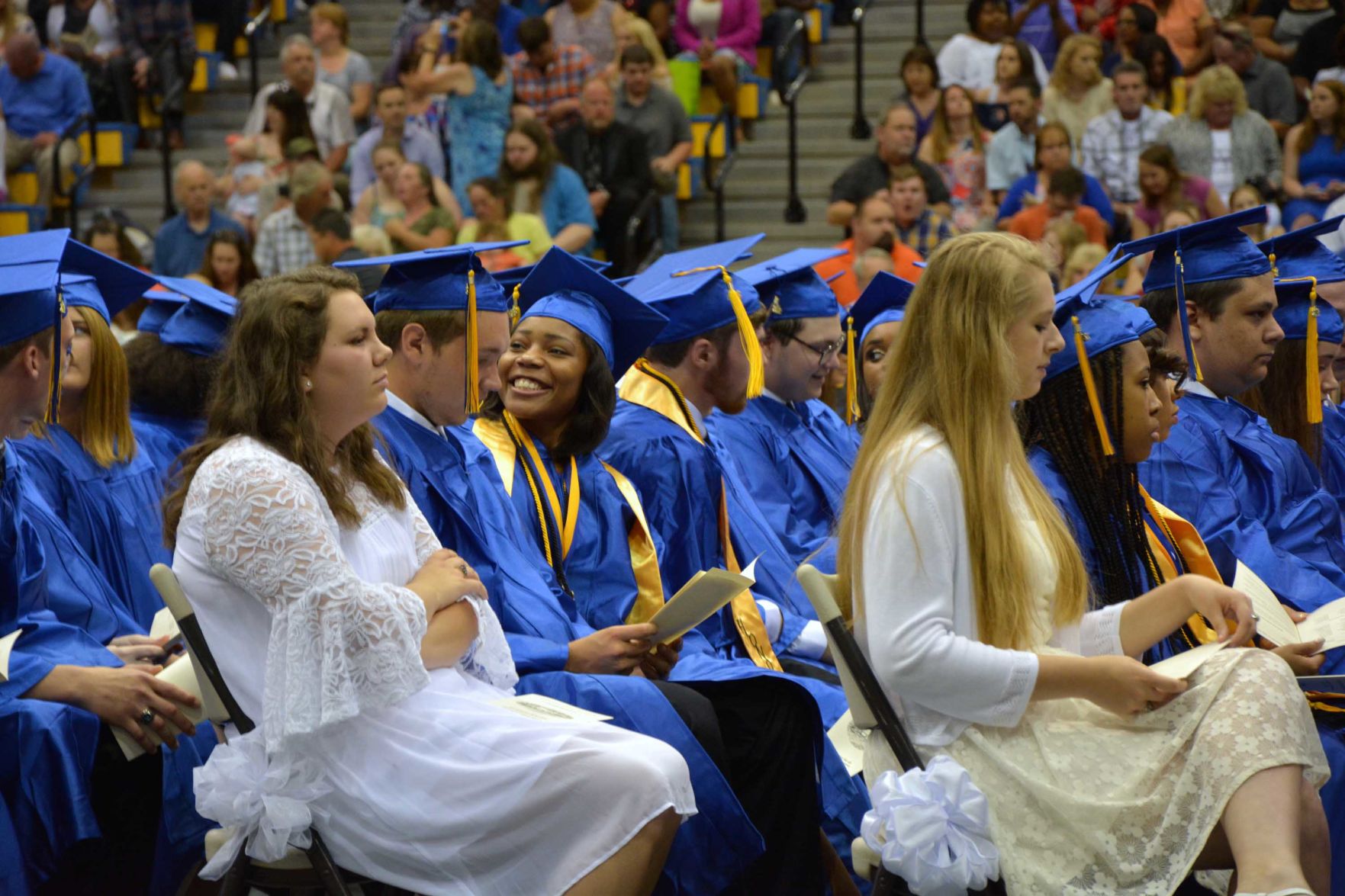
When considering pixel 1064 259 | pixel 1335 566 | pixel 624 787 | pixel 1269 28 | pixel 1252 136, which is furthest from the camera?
pixel 1269 28

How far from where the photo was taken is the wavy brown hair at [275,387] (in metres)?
3.04

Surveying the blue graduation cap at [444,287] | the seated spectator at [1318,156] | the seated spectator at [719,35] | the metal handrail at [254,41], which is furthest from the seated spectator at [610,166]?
the blue graduation cap at [444,287]

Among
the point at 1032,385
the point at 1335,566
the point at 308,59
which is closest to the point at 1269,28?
the point at 308,59

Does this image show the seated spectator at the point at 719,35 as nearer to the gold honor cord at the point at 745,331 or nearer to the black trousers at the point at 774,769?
the gold honor cord at the point at 745,331

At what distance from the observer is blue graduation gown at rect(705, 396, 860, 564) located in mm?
5375

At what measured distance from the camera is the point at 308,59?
11.9 metres

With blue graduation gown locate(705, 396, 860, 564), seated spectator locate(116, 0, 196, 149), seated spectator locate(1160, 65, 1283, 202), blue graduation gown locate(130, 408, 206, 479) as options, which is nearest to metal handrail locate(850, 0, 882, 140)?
seated spectator locate(1160, 65, 1283, 202)

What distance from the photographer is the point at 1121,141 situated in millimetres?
10211

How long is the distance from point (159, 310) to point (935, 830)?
3229mm

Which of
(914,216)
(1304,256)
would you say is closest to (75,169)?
(914,216)

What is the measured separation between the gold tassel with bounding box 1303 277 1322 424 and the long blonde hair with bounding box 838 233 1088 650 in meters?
2.51

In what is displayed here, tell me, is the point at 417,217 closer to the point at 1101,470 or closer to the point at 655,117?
the point at 655,117

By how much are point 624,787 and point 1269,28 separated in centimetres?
1002

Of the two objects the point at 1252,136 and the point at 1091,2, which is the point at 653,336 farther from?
the point at 1091,2
